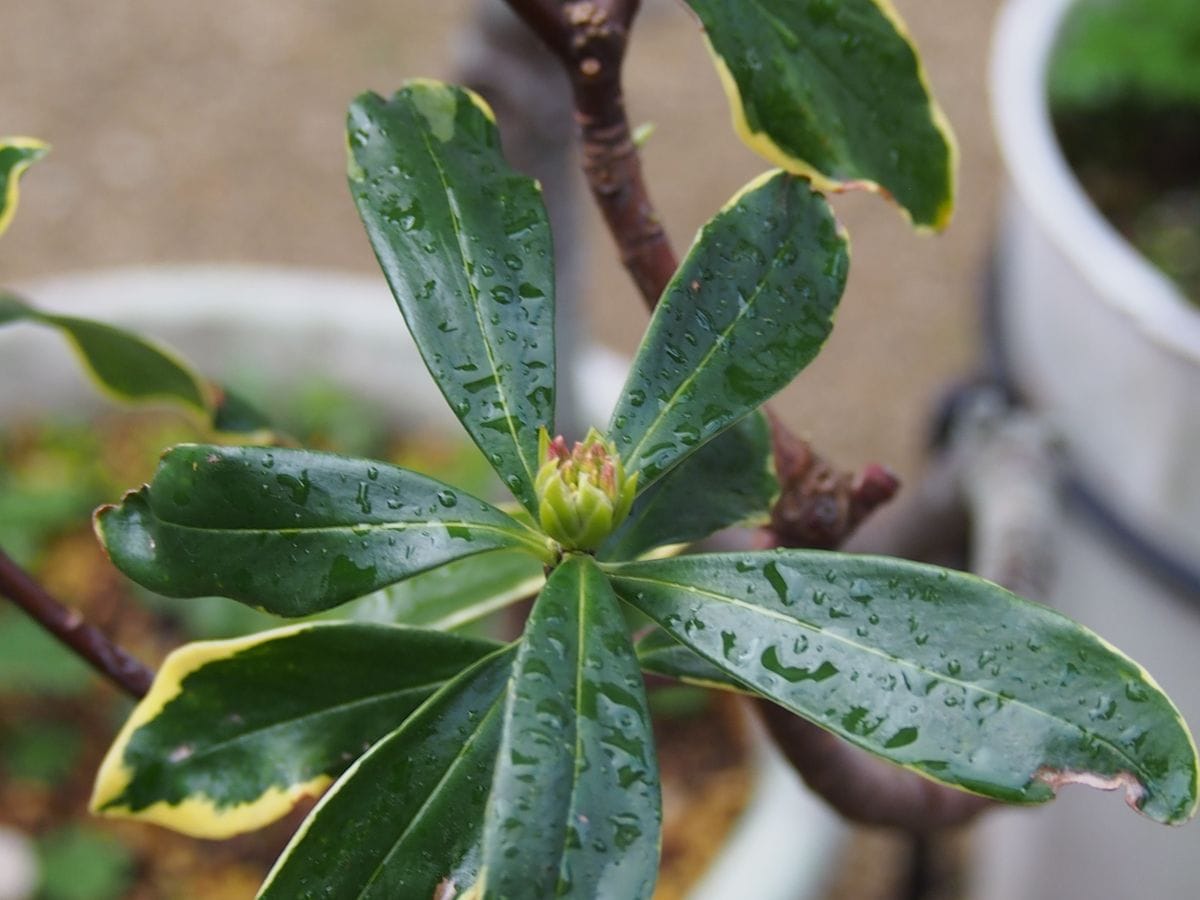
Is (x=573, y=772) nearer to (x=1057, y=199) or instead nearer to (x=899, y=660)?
(x=899, y=660)

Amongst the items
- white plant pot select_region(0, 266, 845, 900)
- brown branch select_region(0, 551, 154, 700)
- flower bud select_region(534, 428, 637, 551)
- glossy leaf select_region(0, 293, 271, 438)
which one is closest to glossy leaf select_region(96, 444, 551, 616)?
flower bud select_region(534, 428, 637, 551)

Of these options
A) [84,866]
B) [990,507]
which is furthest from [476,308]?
[84,866]

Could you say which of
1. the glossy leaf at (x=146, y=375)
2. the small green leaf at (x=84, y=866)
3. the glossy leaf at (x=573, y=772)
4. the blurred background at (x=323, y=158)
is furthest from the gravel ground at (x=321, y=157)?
the glossy leaf at (x=573, y=772)

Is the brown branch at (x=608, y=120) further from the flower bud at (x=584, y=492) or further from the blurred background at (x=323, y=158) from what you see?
the blurred background at (x=323, y=158)

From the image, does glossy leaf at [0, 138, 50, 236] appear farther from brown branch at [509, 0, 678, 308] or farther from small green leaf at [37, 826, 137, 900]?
small green leaf at [37, 826, 137, 900]

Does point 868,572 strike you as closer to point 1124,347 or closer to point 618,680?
point 618,680
